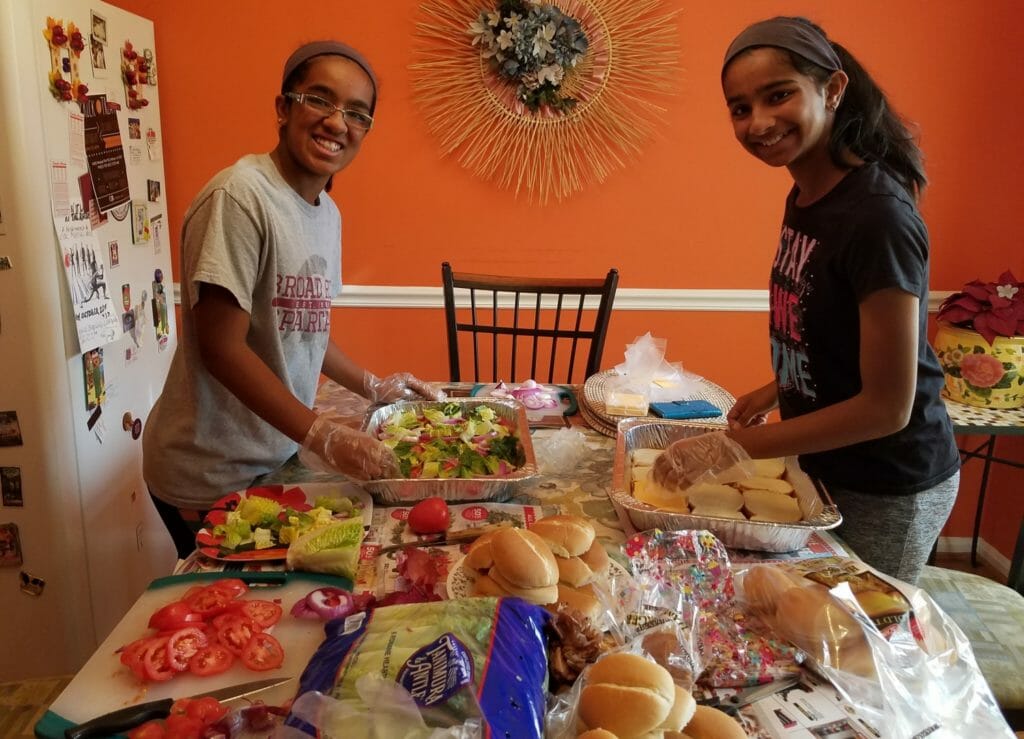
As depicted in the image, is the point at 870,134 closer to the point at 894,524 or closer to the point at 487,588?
the point at 894,524

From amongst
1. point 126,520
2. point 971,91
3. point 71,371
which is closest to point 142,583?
point 126,520

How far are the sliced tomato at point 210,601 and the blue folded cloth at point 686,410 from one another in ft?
3.69

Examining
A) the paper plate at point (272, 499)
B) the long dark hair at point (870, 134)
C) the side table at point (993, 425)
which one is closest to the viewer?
the paper plate at point (272, 499)

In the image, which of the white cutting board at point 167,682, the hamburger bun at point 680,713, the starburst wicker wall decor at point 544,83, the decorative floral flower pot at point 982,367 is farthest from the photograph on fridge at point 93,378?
the decorative floral flower pot at point 982,367

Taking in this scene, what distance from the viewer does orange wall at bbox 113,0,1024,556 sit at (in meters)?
2.74

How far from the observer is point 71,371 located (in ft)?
6.51

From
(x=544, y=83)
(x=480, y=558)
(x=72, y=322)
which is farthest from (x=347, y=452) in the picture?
(x=544, y=83)

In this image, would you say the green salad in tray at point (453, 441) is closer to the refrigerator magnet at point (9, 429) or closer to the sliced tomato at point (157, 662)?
the sliced tomato at point (157, 662)

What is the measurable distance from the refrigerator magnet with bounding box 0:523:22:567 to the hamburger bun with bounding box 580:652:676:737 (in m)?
1.97

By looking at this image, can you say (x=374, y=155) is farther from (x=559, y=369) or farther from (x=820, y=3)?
(x=820, y=3)

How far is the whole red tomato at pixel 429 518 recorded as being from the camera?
47.2 inches

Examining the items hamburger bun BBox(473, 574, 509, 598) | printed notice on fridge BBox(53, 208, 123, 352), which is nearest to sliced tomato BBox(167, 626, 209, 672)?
hamburger bun BBox(473, 574, 509, 598)

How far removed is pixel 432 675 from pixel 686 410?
4.00ft

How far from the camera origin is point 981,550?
3227mm
